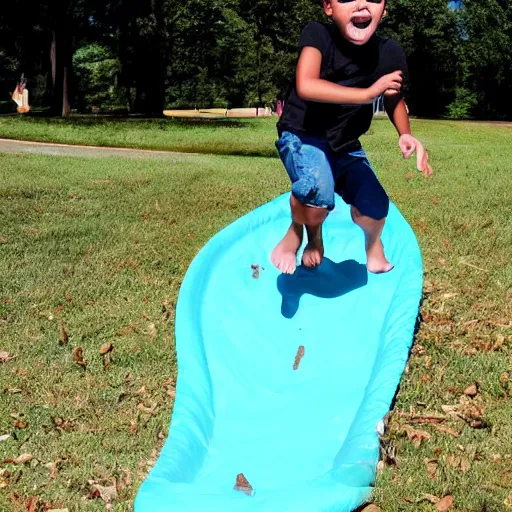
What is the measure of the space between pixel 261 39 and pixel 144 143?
2098cm

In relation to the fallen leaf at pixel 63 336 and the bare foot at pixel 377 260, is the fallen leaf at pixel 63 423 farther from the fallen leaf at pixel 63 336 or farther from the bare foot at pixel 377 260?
the bare foot at pixel 377 260

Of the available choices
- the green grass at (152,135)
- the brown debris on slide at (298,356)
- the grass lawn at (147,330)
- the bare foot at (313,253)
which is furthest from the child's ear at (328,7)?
the green grass at (152,135)

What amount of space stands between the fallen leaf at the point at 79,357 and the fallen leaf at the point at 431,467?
2060 millimetres

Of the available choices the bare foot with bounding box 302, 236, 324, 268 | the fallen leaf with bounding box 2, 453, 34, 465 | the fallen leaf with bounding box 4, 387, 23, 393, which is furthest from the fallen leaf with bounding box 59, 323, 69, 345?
the bare foot with bounding box 302, 236, 324, 268

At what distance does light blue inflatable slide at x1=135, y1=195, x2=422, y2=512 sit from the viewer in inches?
106

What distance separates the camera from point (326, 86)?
10.6 ft

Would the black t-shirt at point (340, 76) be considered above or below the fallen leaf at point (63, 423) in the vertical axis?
above

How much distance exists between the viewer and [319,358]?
11.9 feet

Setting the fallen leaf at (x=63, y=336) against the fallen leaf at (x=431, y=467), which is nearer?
the fallen leaf at (x=431, y=467)

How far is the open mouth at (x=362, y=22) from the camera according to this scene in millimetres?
3373

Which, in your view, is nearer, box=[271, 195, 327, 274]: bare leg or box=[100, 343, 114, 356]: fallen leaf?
box=[271, 195, 327, 274]: bare leg

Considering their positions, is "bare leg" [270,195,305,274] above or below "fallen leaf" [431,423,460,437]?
above

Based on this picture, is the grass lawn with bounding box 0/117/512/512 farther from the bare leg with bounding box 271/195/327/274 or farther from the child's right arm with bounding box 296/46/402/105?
the child's right arm with bounding box 296/46/402/105

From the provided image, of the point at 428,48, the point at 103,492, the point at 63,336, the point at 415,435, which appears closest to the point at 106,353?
the point at 63,336
